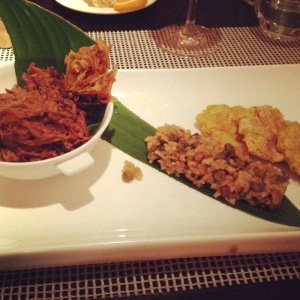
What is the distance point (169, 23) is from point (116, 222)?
1500mm

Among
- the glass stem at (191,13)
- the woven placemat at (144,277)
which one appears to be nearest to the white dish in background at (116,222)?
the woven placemat at (144,277)

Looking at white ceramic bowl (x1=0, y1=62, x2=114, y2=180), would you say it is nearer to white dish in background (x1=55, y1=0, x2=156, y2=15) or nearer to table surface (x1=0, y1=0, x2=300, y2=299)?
table surface (x1=0, y1=0, x2=300, y2=299)

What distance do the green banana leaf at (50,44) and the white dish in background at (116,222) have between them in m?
0.06

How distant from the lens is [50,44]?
4.38 ft

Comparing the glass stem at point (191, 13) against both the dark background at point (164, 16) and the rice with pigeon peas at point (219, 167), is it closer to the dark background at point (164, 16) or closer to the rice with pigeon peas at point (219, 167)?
the dark background at point (164, 16)

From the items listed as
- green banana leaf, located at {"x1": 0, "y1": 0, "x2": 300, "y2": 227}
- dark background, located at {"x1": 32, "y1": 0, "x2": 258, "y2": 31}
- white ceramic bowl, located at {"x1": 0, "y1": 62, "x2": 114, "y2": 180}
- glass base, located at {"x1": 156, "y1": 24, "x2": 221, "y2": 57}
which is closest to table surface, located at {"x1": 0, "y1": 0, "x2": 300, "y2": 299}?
dark background, located at {"x1": 32, "y1": 0, "x2": 258, "y2": 31}

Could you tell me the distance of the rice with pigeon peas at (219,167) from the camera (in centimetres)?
110

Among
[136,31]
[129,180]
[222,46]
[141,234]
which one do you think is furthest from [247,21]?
[141,234]

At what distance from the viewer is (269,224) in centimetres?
106

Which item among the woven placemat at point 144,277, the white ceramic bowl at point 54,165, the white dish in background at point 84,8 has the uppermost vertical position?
the white ceramic bowl at point 54,165

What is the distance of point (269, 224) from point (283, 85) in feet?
2.52

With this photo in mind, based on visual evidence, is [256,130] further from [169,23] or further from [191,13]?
[169,23]

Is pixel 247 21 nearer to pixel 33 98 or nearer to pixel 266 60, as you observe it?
pixel 266 60

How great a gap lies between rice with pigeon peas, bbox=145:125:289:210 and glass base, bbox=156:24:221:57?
819 millimetres
